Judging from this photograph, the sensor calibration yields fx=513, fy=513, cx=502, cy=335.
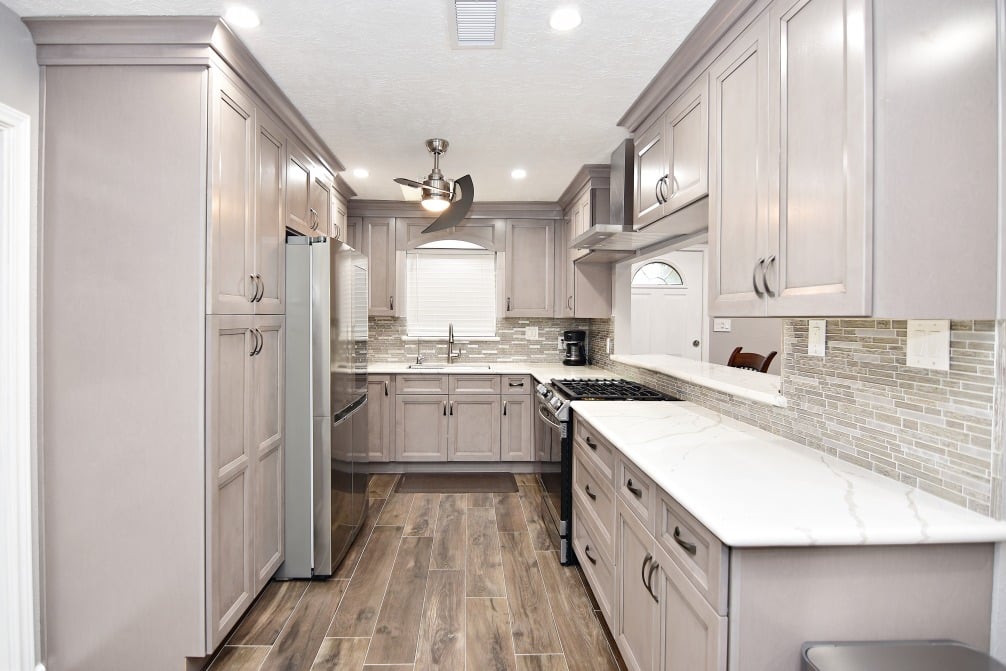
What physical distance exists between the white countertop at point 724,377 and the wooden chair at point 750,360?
3cm

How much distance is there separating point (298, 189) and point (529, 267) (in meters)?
2.31

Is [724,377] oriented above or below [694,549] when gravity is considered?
above

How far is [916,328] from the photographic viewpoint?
1.37m

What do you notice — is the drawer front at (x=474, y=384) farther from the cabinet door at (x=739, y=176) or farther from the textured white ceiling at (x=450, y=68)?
the cabinet door at (x=739, y=176)

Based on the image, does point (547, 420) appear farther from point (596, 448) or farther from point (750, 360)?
point (750, 360)

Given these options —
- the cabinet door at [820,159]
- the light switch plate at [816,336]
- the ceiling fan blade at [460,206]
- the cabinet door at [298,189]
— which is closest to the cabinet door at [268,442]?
the cabinet door at [298,189]

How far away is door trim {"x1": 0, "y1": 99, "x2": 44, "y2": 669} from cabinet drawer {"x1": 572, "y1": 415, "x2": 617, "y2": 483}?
215 centimetres

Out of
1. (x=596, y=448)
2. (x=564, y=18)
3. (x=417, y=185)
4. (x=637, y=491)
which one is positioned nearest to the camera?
(x=637, y=491)

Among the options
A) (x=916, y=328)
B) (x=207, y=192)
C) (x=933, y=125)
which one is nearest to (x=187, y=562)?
(x=207, y=192)

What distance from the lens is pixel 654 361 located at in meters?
3.35

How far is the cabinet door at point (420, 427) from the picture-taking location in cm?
443

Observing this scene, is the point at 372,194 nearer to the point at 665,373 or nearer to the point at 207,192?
the point at 207,192

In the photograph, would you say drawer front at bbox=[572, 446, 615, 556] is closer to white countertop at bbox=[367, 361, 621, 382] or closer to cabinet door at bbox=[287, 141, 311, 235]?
white countertop at bbox=[367, 361, 621, 382]

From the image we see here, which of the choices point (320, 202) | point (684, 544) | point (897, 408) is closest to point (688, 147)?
point (897, 408)
